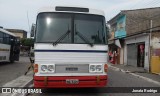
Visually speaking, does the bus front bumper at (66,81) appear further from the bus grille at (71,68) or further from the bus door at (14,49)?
the bus door at (14,49)

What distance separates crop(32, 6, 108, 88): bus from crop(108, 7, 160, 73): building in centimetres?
1470

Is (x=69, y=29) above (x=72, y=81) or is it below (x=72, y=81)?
above

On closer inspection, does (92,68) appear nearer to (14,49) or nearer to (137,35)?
(14,49)

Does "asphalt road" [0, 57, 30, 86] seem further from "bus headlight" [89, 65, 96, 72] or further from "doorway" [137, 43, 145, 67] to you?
"doorway" [137, 43, 145, 67]

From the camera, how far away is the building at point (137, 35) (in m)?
26.7

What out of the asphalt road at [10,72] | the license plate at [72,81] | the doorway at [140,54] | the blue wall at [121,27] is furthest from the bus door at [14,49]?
the license plate at [72,81]

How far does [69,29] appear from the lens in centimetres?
1066

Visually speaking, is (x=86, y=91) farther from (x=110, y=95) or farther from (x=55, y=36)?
(x=55, y=36)

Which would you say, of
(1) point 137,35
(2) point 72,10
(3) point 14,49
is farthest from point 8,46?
(2) point 72,10

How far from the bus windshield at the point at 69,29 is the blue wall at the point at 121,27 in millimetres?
27394

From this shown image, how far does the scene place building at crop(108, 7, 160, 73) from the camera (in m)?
26.7

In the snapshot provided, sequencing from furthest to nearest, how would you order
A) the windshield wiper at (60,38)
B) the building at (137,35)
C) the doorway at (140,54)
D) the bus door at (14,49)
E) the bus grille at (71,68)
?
the doorway at (140,54), the bus door at (14,49), the building at (137,35), the windshield wiper at (60,38), the bus grille at (71,68)

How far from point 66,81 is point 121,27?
30591 millimetres

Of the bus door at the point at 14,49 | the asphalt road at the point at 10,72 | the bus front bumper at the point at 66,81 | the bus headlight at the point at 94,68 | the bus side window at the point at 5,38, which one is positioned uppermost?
the bus side window at the point at 5,38
